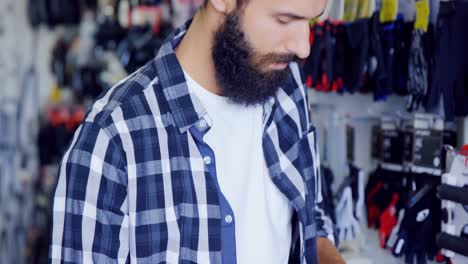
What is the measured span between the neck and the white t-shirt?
0.02 meters

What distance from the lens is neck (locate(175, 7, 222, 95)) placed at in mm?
1303

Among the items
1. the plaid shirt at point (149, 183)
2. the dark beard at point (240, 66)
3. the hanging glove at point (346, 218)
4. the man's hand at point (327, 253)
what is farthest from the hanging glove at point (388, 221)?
the dark beard at point (240, 66)

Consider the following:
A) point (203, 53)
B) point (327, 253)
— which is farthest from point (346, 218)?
point (203, 53)

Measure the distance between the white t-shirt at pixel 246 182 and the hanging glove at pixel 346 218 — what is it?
1.48m

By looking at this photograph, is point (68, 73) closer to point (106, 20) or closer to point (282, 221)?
point (106, 20)

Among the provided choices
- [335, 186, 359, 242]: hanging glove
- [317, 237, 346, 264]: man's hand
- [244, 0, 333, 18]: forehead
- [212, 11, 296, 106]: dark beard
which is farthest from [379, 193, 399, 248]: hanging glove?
[244, 0, 333, 18]: forehead

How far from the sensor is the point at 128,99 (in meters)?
1.23

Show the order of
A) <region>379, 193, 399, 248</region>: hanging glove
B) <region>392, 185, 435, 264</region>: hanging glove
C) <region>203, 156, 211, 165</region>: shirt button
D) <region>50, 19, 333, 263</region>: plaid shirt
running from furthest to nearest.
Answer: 1. <region>379, 193, 399, 248</region>: hanging glove
2. <region>392, 185, 435, 264</region>: hanging glove
3. <region>203, 156, 211, 165</region>: shirt button
4. <region>50, 19, 333, 263</region>: plaid shirt

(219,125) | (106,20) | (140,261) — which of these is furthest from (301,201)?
(106,20)

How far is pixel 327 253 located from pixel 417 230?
4.01 ft

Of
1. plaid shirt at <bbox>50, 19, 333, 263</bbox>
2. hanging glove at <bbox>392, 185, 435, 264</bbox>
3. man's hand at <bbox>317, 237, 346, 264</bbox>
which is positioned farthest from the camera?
hanging glove at <bbox>392, 185, 435, 264</bbox>

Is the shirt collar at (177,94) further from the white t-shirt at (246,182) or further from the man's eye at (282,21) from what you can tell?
the man's eye at (282,21)

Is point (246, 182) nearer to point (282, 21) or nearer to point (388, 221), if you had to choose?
point (282, 21)

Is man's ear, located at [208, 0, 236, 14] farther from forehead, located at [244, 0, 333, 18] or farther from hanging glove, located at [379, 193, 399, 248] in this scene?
hanging glove, located at [379, 193, 399, 248]
